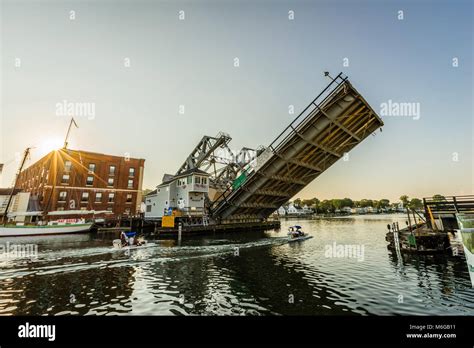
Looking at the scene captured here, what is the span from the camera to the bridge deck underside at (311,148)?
17344 millimetres

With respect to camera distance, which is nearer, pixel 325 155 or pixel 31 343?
pixel 31 343

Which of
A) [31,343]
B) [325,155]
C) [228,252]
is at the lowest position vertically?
[228,252]

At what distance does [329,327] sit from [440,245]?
55.6 feet

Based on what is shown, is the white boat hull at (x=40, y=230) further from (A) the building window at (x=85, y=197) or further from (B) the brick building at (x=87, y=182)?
(A) the building window at (x=85, y=197)

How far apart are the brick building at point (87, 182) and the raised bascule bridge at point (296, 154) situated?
16935 mm

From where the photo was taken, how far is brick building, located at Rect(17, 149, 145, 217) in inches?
1494

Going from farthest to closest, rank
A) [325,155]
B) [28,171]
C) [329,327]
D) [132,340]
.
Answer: [28,171], [325,155], [329,327], [132,340]

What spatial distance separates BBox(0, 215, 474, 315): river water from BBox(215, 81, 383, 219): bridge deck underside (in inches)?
385

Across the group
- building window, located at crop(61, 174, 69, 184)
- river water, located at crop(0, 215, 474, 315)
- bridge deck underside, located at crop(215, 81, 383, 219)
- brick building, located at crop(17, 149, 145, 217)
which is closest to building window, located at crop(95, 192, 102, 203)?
brick building, located at crop(17, 149, 145, 217)

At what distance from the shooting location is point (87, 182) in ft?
133

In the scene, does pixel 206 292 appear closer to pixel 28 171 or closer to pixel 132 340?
pixel 132 340

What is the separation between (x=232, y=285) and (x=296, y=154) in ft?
47.9

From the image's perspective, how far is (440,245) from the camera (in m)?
15.4

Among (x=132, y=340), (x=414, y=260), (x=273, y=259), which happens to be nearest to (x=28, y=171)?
(x=273, y=259)
